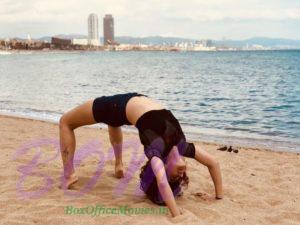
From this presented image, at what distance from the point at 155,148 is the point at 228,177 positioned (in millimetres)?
2261

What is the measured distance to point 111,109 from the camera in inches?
212

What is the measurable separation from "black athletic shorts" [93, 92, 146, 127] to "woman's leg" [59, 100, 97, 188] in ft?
0.36

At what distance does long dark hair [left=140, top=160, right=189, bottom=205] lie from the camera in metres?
5.40

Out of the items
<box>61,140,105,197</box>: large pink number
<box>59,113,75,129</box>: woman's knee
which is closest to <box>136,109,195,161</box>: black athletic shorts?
<box>59,113,75,129</box>: woman's knee

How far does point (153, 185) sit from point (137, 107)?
947 millimetres

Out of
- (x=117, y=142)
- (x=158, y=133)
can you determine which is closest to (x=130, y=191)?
(x=117, y=142)

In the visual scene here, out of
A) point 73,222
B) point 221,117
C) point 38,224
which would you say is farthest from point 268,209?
point 221,117

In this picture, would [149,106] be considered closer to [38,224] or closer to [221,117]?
[38,224]

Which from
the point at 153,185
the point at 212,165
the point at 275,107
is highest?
the point at 212,165

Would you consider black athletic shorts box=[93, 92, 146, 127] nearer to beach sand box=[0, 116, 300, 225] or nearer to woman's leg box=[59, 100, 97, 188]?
woman's leg box=[59, 100, 97, 188]

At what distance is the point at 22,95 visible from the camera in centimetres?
2680

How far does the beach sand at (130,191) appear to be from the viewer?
4930 millimetres

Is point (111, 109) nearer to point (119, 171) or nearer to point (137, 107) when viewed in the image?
point (137, 107)

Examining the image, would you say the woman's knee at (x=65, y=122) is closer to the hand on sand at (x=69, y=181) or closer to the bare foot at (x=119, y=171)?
the hand on sand at (x=69, y=181)
